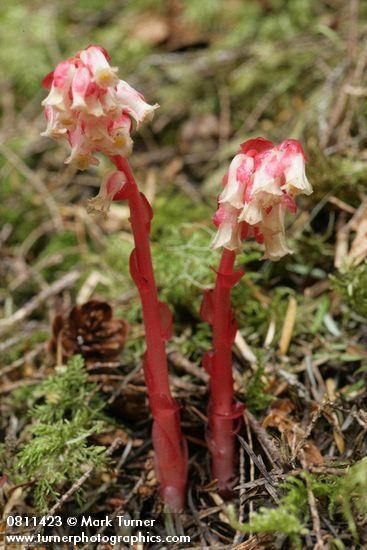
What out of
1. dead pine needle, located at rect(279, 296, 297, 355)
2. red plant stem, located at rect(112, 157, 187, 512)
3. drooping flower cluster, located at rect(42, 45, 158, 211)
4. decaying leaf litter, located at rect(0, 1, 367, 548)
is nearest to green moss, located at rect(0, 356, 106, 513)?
decaying leaf litter, located at rect(0, 1, 367, 548)

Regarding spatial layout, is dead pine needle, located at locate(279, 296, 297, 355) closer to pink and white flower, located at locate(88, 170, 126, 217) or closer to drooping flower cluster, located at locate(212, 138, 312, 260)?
drooping flower cluster, located at locate(212, 138, 312, 260)

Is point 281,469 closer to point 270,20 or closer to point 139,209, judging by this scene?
point 139,209

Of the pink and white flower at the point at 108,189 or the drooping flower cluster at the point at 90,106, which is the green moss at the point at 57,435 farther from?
the drooping flower cluster at the point at 90,106

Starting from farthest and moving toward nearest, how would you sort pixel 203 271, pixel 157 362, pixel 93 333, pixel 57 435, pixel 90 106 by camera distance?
pixel 203 271 → pixel 93 333 → pixel 57 435 → pixel 157 362 → pixel 90 106

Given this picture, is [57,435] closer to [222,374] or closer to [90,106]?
[222,374]

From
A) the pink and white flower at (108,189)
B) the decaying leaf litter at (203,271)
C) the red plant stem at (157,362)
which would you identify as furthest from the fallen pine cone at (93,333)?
the pink and white flower at (108,189)

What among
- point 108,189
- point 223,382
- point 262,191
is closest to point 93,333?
point 223,382
